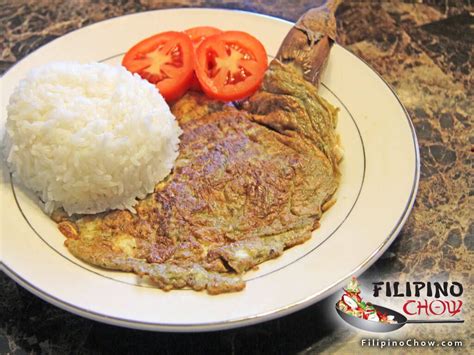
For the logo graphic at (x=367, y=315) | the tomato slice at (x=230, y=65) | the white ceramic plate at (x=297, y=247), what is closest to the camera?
the white ceramic plate at (x=297, y=247)

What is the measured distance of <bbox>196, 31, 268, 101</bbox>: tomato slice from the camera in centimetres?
303

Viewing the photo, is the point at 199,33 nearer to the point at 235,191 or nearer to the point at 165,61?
the point at 165,61

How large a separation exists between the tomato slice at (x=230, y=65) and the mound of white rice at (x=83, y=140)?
44 cm

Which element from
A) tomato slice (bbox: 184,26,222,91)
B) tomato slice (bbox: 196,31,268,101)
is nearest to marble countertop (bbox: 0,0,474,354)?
tomato slice (bbox: 184,26,222,91)

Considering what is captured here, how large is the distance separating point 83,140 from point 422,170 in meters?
1.82

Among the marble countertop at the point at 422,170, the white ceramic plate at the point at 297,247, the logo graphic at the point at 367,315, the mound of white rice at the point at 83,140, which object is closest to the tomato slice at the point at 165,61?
the mound of white rice at the point at 83,140

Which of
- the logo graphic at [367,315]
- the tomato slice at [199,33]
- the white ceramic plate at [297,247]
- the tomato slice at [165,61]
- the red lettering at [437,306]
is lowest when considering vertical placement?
the red lettering at [437,306]

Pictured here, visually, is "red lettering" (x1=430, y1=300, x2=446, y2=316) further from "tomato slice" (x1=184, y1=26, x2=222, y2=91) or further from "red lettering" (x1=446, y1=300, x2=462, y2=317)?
"tomato slice" (x1=184, y1=26, x2=222, y2=91)

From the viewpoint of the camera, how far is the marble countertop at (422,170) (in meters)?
2.28

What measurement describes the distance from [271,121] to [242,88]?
286 mm

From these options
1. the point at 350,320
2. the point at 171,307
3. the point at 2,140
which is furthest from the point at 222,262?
the point at 2,140

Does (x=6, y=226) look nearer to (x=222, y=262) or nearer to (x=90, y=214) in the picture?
(x=90, y=214)

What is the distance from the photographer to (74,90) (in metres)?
2.68

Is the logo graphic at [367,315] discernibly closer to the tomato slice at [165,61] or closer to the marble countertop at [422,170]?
the marble countertop at [422,170]
